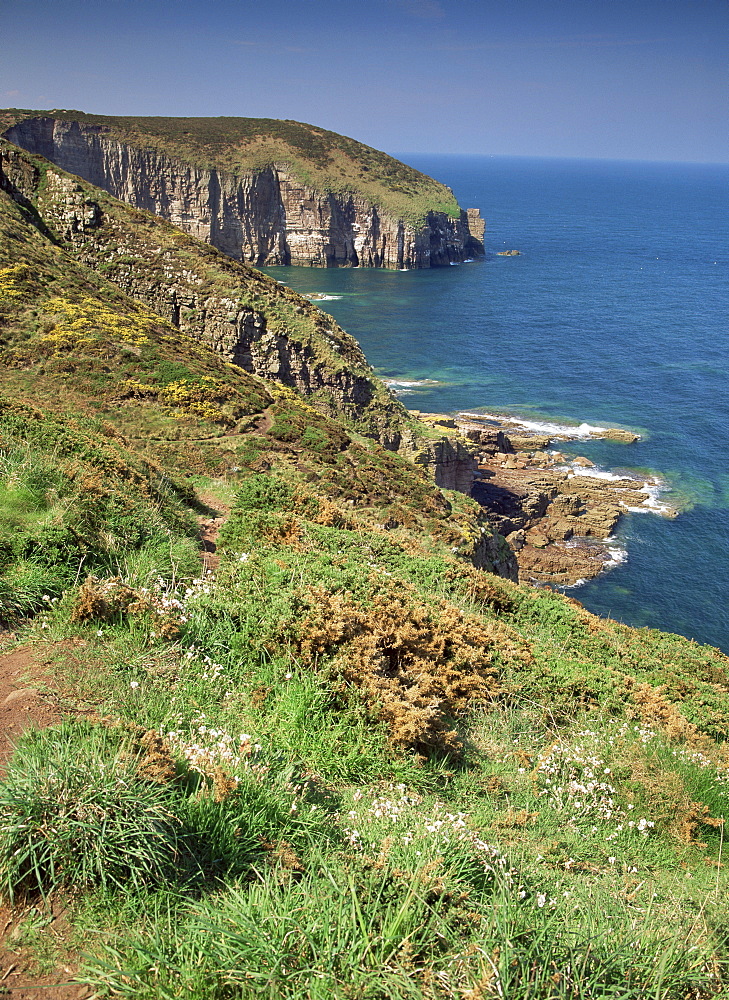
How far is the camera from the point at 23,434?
10.6 m

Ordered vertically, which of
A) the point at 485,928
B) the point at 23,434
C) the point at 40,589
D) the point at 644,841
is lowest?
the point at 644,841

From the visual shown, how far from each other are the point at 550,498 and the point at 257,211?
378ft

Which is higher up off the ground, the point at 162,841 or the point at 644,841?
the point at 162,841

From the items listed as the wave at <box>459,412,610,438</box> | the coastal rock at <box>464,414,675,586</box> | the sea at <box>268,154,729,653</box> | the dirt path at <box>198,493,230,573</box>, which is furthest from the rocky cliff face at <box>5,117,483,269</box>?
the dirt path at <box>198,493,230,573</box>

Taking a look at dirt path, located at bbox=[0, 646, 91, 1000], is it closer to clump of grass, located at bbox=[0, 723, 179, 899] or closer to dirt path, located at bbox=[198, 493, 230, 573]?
clump of grass, located at bbox=[0, 723, 179, 899]

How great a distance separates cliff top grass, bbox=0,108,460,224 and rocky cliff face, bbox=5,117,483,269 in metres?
2.24

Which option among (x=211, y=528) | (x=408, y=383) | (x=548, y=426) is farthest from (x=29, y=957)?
(x=408, y=383)

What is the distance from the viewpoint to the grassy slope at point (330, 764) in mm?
4047

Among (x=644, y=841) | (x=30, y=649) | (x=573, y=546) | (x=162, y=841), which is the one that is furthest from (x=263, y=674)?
(x=573, y=546)

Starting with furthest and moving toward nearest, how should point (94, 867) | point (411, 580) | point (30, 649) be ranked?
1. point (411, 580)
2. point (30, 649)
3. point (94, 867)

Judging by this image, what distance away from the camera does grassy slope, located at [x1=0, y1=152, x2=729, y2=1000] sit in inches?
159

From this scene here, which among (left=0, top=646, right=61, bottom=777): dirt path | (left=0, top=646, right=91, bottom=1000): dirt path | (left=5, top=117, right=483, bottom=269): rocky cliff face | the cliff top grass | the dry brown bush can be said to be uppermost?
the cliff top grass

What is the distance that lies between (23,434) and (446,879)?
29.3 feet

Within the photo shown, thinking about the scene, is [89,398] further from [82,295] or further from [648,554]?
[648,554]
